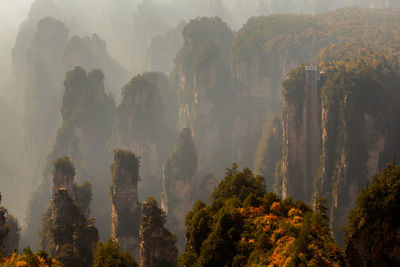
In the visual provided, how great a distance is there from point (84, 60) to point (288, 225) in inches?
4136

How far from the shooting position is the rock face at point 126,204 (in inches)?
2108

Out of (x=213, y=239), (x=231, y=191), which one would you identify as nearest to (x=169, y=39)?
(x=231, y=191)

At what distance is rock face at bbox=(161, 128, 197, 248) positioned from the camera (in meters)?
70.0

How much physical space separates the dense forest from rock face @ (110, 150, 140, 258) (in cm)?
15

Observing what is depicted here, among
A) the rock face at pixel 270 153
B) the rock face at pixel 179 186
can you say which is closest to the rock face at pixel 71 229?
the rock face at pixel 179 186

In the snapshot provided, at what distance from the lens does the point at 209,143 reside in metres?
88.7

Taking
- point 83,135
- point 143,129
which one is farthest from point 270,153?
point 83,135

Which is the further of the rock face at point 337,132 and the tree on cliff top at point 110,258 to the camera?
the rock face at point 337,132

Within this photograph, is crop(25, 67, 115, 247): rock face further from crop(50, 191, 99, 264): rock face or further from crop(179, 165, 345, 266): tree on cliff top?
crop(179, 165, 345, 266): tree on cliff top

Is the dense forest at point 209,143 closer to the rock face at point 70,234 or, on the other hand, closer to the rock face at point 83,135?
the rock face at point 70,234

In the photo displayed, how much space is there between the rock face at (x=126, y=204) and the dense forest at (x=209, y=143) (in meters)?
0.15

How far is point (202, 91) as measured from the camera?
87312 mm

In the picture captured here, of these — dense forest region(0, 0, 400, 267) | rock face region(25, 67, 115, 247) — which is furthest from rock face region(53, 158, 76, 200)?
rock face region(25, 67, 115, 247)

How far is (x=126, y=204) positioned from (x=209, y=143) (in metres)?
37.3
